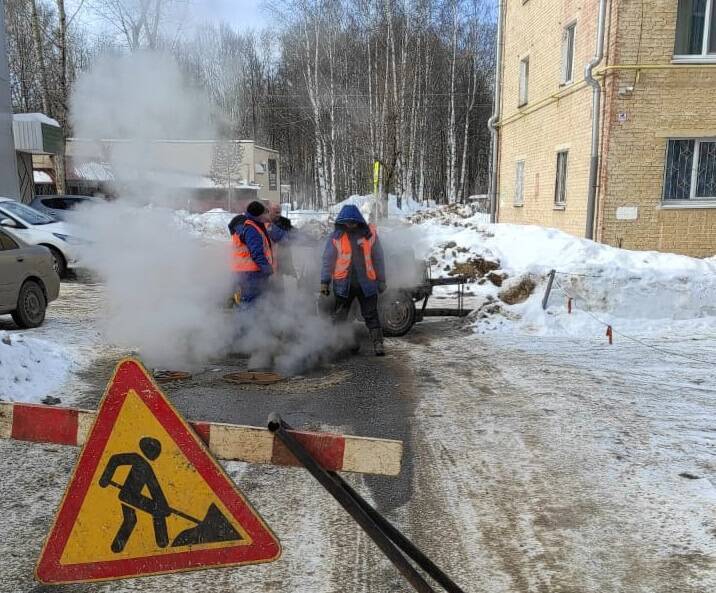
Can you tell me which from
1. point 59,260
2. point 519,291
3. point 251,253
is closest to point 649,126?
point 519,291

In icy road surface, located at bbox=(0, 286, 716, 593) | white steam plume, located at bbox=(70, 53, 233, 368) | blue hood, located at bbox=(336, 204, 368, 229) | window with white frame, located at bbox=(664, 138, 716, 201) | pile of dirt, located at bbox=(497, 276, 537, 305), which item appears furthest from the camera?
window with white frame, located at bbox=(664, 138, 716, 201)

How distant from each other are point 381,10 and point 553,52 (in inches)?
652

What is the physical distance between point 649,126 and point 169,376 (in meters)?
10.5

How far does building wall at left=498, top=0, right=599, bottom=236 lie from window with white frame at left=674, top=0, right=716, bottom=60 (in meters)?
1.67

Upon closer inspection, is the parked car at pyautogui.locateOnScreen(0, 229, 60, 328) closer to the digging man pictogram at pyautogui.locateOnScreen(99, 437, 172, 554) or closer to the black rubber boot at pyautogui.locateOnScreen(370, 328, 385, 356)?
the black rubber boot at pyautogui.locateOnScreen(370, 328, 385, 356)

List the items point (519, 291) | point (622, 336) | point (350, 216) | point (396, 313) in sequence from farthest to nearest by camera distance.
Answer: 1. point (519, 291)
2. point (396, 313)
3. point (622, 336)
4. point (350, 216)

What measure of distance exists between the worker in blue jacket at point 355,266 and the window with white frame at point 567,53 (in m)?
10.0

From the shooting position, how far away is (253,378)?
20.5 ft

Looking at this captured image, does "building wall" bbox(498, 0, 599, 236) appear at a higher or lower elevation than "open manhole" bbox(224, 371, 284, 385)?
higher

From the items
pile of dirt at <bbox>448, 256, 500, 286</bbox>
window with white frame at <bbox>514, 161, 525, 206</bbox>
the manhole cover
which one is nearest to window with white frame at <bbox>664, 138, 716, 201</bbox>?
pile of dirt at <bbox>448, 256, 500, 286</bbox>

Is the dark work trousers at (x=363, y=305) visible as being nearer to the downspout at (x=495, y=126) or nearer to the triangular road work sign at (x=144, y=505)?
the triangular road work sign at (x=144, y=505)

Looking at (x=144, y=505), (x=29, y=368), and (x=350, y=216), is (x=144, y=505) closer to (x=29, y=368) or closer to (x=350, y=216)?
(x=29, y=368)

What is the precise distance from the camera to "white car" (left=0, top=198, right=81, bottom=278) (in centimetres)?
1300

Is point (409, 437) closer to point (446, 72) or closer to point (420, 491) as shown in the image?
point (420, 491)
